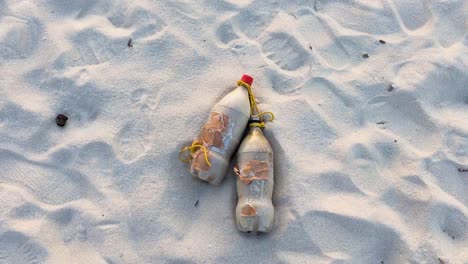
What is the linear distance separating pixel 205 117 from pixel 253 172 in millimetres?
532

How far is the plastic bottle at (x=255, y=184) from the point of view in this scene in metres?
2.56

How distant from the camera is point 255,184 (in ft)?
8.57

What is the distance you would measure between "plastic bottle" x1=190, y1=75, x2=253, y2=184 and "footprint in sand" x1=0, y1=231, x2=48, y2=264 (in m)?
1.03

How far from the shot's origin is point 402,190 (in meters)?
2.71

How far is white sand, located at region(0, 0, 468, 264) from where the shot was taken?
103 inches

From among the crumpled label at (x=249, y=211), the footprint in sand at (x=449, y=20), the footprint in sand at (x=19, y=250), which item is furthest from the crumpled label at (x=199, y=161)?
the footprint in sand at (x=449, y=20)

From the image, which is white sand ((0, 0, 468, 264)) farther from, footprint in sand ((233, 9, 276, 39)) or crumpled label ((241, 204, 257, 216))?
crumpled label ((241, 204, 257, 216))

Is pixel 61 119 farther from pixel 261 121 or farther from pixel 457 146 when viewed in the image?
pixel 457 146

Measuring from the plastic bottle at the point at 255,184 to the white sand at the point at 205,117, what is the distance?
0.11 metres

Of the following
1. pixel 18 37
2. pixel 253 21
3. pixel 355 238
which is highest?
pixel 253 21

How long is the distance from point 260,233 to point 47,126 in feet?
5.16

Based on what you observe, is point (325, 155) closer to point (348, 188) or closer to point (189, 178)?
point (348, 188)

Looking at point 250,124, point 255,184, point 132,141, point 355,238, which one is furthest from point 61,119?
point 355,238

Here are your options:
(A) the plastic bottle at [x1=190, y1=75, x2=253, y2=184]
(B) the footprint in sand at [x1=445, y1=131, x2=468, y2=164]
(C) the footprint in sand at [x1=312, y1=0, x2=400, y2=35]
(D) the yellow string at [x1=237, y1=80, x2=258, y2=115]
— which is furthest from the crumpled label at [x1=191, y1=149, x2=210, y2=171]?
(B) the footprint in sand at [x1=445, y1=131, x2=468, y2=164]
